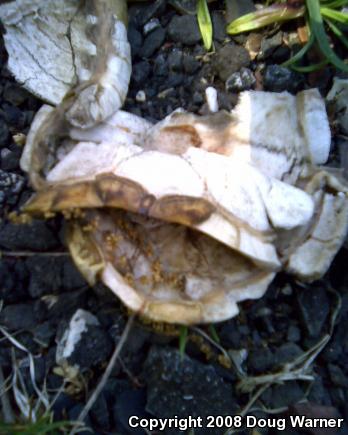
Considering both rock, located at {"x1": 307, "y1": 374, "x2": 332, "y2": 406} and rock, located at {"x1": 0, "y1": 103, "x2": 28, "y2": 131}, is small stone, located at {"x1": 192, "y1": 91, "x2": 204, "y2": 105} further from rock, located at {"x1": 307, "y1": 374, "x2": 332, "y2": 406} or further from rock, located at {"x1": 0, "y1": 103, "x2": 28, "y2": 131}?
rock, located at {"x1": 307, "y1": 374, "x2": 332, "y2": 406}

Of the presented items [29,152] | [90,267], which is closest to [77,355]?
[90,267]

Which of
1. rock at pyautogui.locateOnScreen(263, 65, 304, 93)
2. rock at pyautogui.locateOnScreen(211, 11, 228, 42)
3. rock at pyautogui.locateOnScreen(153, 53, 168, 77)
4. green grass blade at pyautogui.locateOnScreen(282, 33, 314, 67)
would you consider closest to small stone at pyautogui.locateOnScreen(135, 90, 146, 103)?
rock at pyautogui.locateOnScreen(153, 53, 168, 77)

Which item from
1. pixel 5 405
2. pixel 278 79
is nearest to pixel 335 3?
pixel 278 79

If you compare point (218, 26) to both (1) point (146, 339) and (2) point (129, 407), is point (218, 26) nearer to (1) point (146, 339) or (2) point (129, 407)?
(1) point (146, 339)

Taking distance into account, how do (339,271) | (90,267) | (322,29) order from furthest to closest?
(322,29) < (339,271) < (90,267)

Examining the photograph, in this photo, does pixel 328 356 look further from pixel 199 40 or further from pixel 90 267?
pixel 199 40

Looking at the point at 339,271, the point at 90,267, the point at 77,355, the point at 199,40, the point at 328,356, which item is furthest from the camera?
the point at 199,40
